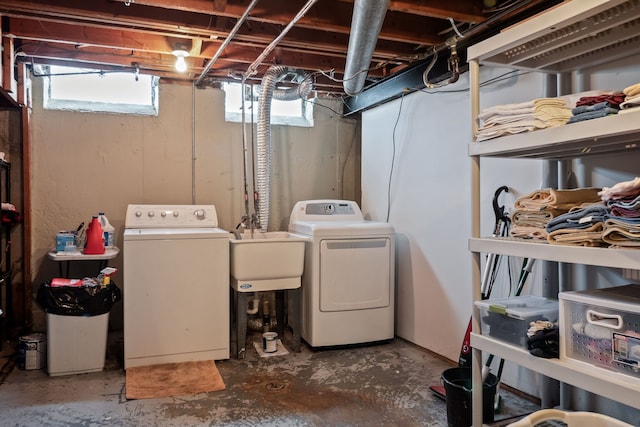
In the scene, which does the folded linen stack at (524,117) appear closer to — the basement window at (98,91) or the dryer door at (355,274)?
the dryer door at (355,274)

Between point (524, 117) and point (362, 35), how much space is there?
107 cm

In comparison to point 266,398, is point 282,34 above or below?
above

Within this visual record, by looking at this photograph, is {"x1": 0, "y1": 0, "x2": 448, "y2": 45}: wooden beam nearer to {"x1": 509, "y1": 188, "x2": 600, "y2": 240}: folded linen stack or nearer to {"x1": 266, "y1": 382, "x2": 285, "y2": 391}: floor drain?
{"x1": 509, "y1": 188, "x2": 600, "y2": 240}: folded linen stack

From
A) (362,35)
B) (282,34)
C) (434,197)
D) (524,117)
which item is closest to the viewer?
(524,117)

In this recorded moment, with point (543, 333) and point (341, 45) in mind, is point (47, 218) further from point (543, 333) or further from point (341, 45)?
point (543, 333)

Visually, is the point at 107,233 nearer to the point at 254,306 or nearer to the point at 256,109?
the point at 254,306

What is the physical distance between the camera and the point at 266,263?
10.8 feet

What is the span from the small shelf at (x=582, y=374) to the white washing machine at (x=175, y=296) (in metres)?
1.91

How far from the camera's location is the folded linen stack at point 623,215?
1438 millimetres

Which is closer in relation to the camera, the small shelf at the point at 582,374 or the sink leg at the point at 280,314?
the small shelf at the point at 582,374

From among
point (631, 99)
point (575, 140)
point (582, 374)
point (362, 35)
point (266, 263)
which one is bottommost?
point (582, 374)

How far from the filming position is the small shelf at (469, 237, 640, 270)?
4.69 feet

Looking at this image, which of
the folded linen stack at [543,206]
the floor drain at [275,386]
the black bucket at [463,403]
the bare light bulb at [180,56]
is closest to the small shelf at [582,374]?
the black bucket at [463,403]

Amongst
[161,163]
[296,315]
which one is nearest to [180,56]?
[161,163]
